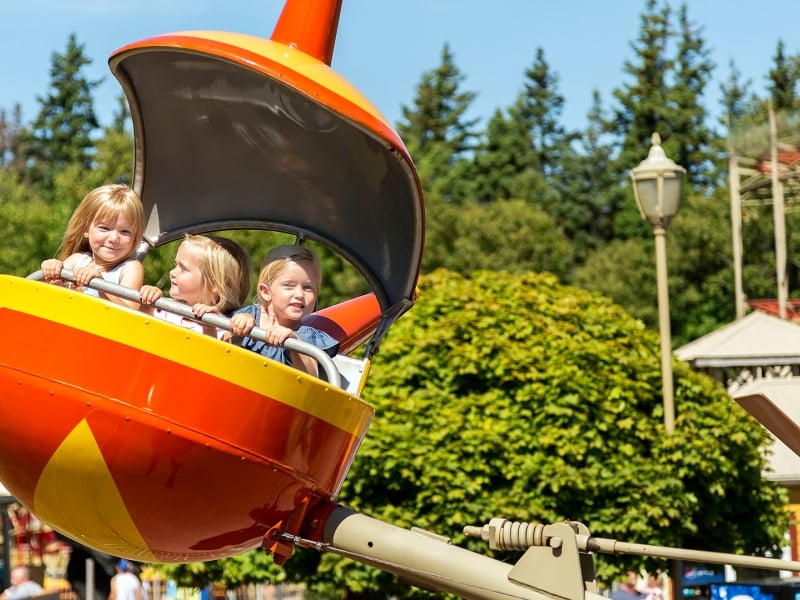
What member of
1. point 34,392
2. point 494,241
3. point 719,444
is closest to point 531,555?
point 34,392

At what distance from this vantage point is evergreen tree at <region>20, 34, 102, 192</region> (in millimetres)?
60125

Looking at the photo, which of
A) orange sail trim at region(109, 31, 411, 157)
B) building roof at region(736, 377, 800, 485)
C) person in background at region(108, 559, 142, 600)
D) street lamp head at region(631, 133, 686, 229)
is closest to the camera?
building roof at region(736, 377, 800, 485)

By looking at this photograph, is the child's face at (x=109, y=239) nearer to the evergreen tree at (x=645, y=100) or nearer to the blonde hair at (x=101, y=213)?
the blonde hair at (x=101, y=213)

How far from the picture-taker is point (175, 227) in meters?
6.50

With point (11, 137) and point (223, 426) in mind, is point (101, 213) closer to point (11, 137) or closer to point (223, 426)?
point (223, 426)

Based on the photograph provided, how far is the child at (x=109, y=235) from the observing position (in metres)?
5.41

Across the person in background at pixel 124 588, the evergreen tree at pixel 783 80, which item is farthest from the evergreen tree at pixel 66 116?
the person in background at pixel 124 588

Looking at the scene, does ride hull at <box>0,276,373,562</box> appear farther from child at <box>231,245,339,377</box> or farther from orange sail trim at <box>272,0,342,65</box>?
orange sail trim at <box>272,0,342,65</box>

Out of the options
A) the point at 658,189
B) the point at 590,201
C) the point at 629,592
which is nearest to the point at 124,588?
the point at 629,592

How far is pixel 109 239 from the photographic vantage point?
547 centimetres

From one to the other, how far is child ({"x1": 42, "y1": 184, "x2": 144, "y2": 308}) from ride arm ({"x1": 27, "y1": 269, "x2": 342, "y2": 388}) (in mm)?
203

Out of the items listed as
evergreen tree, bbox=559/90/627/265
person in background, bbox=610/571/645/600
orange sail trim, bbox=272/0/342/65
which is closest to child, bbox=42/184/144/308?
orange sail trim, bbox=272/0/342/65

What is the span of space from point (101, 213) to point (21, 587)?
380 inches

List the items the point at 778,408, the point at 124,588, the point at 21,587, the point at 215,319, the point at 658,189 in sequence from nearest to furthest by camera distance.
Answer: the point at 778,408
the point at 215,319
the point at 658,189
the point at 21,587
the point at 124,588
